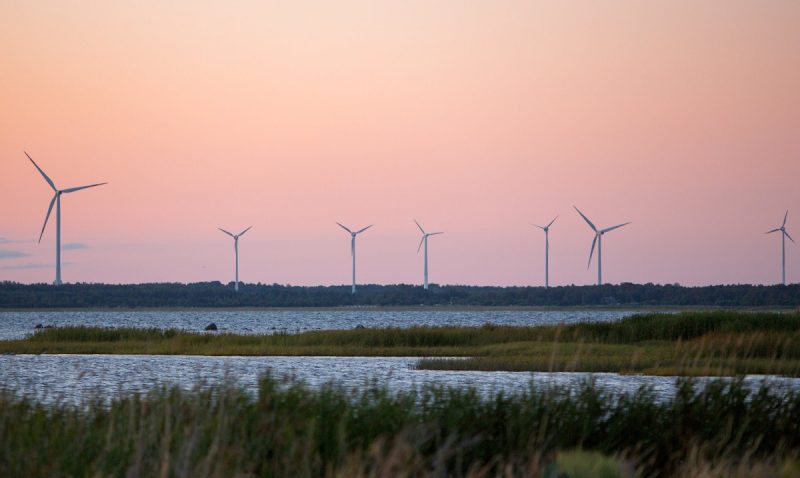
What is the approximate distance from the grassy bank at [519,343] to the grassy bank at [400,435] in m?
18.6

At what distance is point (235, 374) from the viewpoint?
3412 cm

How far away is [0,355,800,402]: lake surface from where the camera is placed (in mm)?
30156

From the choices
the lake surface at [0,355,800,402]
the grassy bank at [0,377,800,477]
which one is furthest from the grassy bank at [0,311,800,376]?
the grassy bank at [0,377,800,477]

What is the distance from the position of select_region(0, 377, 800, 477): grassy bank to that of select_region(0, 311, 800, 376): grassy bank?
18.6m

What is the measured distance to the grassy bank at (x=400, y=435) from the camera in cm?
1318

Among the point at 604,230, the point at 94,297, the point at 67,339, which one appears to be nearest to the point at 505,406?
the point at 67,339

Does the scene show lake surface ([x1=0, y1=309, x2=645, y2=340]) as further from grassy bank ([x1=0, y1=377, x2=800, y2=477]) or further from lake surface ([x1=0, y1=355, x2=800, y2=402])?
grassy bank ([x1=0, y1=377, x2=800, y2=477])

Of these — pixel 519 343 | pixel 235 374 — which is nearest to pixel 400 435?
pixel 235 374

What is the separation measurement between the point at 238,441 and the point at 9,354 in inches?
1532

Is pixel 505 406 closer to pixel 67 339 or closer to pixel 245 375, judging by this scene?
pixel 245 375

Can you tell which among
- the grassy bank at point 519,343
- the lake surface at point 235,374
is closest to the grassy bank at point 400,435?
the lake surface at point 235,374

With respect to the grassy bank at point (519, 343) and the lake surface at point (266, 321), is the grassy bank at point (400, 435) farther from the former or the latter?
the lake surface at point (266, 321)

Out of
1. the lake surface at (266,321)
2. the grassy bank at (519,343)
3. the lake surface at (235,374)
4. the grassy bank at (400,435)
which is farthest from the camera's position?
the lake surface at (266,321)

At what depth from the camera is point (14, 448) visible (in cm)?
1388
